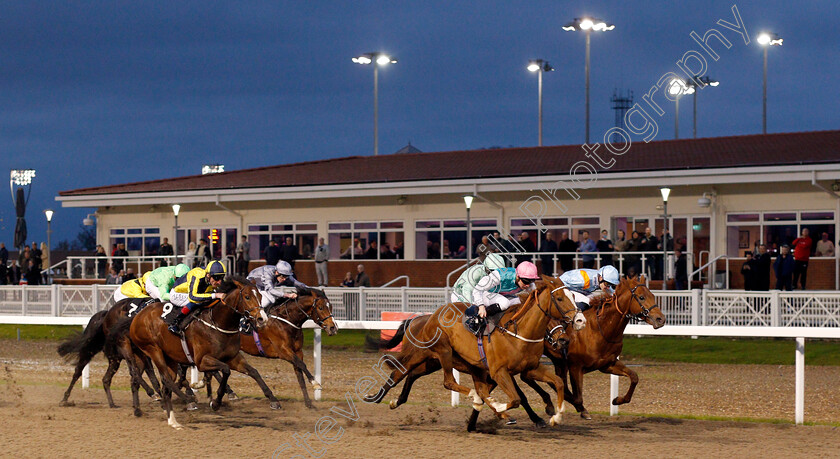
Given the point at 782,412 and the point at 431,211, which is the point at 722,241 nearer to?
the point at 431,211

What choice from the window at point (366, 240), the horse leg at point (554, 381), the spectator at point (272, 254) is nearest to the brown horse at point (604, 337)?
the horse leg at point (554, 381)

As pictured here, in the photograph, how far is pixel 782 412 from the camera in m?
9.41

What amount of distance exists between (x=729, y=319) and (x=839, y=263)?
4.51 metres

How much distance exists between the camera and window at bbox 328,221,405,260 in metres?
23.6

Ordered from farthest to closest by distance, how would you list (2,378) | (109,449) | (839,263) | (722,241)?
(722,241) < (839,263) < (2,378) < (109,449)

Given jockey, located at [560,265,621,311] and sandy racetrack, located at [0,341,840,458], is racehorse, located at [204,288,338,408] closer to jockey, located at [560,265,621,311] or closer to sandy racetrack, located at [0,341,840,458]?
sandy racetrack, located at [0,341,840,458]

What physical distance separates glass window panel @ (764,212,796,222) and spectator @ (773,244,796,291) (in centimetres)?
292

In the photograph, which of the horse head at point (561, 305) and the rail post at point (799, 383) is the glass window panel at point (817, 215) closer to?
the rail post at point (799, 383)

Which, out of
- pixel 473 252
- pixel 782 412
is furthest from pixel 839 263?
pixel 782 412

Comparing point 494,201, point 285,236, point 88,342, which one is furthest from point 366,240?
point 88,342

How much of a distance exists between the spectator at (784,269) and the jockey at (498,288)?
10259 millimetres

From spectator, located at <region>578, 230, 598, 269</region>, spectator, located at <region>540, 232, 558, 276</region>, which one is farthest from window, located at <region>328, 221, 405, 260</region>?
spectator, located at <region>578, 230, 598, 269</region>

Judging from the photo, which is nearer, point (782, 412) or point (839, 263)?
point (782, 412)

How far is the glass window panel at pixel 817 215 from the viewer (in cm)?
1923
